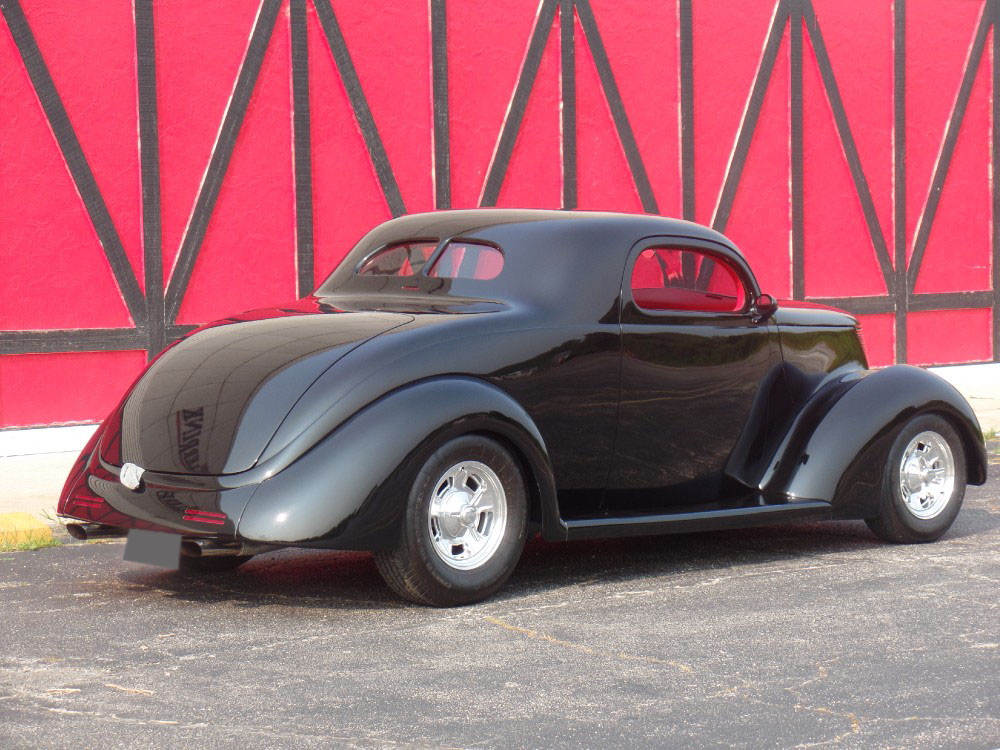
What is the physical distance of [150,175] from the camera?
37.8 feet

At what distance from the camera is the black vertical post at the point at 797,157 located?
50.6ft

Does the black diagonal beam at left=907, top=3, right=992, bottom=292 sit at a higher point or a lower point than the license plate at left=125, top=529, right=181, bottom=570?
higher

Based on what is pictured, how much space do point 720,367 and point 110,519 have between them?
2852 millimetres

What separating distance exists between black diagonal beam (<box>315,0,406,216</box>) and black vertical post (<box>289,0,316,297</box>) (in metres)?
0.22

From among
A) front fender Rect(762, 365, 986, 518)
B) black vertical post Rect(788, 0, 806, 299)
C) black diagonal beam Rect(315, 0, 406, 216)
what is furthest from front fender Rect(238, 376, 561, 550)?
black vertical post Rect(788, 0, 806, 299)

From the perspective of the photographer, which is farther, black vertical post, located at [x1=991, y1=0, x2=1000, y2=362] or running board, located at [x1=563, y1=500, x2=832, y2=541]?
black vertical post, located at [x1=991, y1=0, x2=1000, y2=362]

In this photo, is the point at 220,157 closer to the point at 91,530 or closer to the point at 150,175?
the point at 150,175

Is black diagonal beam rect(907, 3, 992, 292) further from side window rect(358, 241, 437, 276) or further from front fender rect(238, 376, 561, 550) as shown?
front fender rect(238, 376, 561, 550)

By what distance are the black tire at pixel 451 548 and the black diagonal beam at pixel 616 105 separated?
8.95 m

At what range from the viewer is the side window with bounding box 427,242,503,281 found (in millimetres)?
6195

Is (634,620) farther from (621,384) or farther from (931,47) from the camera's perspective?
(931,47)

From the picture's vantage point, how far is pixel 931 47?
1664cm

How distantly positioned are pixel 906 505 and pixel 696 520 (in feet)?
4.42

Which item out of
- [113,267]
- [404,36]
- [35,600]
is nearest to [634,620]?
[35,600]
